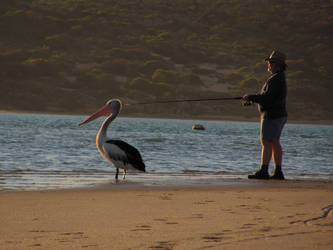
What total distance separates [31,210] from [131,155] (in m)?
4.42

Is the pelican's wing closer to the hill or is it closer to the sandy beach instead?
the sandy beach

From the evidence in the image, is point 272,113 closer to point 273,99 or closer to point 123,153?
point 273,99

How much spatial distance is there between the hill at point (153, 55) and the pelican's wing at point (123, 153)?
A: 216ft

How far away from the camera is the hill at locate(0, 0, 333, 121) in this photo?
7956cm

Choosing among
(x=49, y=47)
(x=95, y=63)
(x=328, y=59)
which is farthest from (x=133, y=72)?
(x=328, y=59)

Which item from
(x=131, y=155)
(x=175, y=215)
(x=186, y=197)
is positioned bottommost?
(x=175, y=215)

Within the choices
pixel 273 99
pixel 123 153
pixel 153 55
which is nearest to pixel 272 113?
pixel 273 99

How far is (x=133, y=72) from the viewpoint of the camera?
86.2 metres

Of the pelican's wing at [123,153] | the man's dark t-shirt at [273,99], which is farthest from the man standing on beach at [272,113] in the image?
the pelican's wing at [123,153]

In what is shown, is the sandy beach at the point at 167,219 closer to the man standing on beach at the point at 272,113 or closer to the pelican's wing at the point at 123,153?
the man standing on beach at the point at 272,113

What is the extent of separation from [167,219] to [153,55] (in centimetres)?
8716

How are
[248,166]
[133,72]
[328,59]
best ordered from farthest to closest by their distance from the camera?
[328,59] < [133,72] < [248,166]

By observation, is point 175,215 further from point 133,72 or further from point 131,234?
point 133,72

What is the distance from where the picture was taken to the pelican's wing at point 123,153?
10.0m
